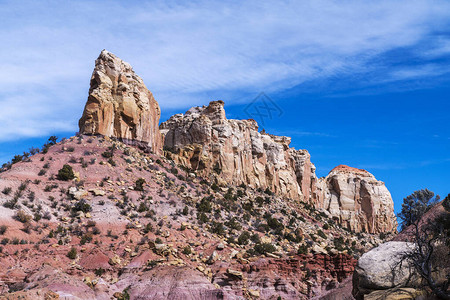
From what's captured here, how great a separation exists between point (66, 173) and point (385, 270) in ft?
121

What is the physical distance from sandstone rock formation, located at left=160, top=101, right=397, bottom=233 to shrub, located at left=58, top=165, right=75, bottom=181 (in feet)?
79.8

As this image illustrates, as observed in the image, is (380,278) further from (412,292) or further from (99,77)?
(99,77)

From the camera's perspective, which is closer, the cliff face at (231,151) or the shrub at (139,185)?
the shrub at (139,185)

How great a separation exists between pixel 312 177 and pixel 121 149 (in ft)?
178

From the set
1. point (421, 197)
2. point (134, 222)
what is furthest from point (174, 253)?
point (421, 197)

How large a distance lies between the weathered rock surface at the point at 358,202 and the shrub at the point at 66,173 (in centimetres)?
6353

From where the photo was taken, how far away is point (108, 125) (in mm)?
63469

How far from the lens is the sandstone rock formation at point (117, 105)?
6194cm

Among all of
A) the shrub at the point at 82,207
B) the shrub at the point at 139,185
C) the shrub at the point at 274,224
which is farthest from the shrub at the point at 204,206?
the shrub at the point at 82,207

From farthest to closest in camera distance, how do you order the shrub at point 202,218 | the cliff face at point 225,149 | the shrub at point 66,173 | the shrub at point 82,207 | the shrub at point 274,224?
the cliff face at point 225,149
the shrub at point 274,224
the shrub at point 202,218
the shrub at point 66,173
the shrub at point 82,207

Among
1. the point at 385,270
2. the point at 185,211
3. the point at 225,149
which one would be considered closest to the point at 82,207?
the point at 185,211

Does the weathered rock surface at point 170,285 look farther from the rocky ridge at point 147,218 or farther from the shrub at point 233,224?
the shrub at point 233,224

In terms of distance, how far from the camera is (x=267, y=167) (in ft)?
295

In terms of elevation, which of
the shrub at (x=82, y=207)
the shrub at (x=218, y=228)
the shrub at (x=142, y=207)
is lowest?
the shrub at (x=218, y=228)
